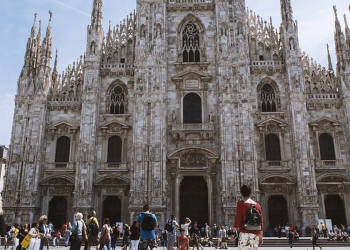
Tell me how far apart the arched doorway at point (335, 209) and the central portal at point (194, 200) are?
8.88 m

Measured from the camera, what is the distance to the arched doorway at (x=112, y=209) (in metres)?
27.3

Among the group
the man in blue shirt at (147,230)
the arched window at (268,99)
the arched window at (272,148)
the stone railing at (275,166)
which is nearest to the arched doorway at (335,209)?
the stone railing at (275,166)

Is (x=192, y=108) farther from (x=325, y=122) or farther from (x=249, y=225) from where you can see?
(x=249, y=225)

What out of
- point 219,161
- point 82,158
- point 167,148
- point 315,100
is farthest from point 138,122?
point 315,100

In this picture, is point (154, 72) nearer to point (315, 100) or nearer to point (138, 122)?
point (138, 122)

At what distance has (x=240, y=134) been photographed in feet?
89.2

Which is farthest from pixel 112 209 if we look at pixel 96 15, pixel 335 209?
pixel 335 209

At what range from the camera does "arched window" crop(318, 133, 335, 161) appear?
27.7 meters

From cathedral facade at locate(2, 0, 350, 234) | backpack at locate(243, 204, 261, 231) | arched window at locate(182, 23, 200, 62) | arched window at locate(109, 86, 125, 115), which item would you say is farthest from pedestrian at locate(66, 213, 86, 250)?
arched window at locate(182, 23, 200, 62)

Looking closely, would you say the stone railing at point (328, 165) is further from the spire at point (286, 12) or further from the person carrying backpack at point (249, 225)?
the person carrying backpack at point (249, 225)

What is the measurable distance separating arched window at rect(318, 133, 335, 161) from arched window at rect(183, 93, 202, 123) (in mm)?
9486

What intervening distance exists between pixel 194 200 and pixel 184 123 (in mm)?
5932

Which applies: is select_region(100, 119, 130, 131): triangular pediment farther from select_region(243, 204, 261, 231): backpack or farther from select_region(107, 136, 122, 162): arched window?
select_region(243, 204, 261, 231): backpack

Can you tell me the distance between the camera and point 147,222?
9523mm
